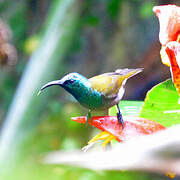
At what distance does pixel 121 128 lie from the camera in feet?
0.67

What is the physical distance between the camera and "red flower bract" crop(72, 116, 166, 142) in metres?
0.20

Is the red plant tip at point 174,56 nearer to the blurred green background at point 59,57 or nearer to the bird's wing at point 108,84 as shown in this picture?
the bird's wing at point 108,84

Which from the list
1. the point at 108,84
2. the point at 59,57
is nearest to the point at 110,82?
the point at 108,84

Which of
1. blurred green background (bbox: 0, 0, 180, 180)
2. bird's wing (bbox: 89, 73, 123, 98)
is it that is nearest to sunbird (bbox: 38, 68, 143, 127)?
bird's wing (bbox: 89, 73, 123, 98)

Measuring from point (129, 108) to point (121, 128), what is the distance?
0.13 ft

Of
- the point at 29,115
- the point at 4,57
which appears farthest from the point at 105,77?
the point at 29,115

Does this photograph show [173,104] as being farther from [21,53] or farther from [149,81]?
[21,53]

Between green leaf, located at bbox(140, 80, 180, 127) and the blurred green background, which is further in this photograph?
the blurred green background

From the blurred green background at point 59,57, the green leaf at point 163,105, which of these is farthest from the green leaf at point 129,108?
the blurred green background at point 59,57

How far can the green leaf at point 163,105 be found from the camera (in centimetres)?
24

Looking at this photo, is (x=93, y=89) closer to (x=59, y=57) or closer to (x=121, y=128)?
(x=121, y=128)

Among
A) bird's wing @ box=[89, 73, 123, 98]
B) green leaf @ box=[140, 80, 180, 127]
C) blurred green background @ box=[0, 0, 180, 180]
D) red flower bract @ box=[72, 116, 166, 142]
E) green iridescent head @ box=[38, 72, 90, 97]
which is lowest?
blurred green background @ box=[0, 0, 180, 180]

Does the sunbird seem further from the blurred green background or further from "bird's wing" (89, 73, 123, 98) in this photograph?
the blurred green background

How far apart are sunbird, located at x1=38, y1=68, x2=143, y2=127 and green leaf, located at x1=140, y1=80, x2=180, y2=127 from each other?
0.05 m
